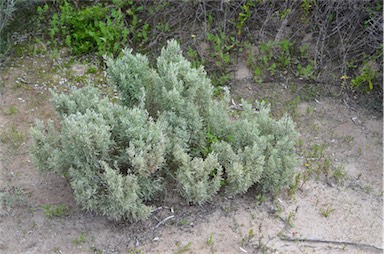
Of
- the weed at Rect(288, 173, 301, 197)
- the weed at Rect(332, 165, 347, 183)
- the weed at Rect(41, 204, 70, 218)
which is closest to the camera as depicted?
the weed at Rect(41, 204, 70, 218)

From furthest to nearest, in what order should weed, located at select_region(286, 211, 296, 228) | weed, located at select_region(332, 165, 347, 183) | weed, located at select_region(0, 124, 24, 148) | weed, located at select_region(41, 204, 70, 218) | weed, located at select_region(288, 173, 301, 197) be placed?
1. weed, located at select_region(0, 124, 24, 148)
2. weed, located at select_region(332, 165, 347, 183)
3. weed, located at select_region(288, 173, 301, 197)
4. weed, located at select_region(286, 211, 296, 228)
5. weed, located at select_region(41, 204, 70, 218)

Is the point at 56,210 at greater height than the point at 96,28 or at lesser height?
lesser

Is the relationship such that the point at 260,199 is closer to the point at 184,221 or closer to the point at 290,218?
the point at 290,218

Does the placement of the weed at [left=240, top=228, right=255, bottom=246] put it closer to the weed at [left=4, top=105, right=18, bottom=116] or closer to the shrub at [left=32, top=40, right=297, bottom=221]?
the shrub at [left=32, top=40, right=297, bottom=221]

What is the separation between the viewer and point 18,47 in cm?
565

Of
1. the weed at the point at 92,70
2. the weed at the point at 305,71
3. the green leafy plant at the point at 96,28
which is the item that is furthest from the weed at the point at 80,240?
the weed at the point at 305,71

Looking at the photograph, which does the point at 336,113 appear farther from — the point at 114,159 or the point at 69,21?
the point at 69,21

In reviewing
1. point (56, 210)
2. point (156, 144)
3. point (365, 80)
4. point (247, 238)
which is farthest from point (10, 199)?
point (365, 80)

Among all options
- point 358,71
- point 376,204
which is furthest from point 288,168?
point 358,71

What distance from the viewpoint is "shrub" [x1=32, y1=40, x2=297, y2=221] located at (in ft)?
11.4

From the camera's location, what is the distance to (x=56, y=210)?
3727 millimetres

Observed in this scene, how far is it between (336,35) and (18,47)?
3.55 m

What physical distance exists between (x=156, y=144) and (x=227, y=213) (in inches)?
32.3

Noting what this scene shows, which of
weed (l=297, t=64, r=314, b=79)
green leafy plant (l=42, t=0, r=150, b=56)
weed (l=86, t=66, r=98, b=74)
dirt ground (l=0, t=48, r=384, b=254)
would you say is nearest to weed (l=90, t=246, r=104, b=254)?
dirt ground (l=0, t=48, r=384, b=254)
